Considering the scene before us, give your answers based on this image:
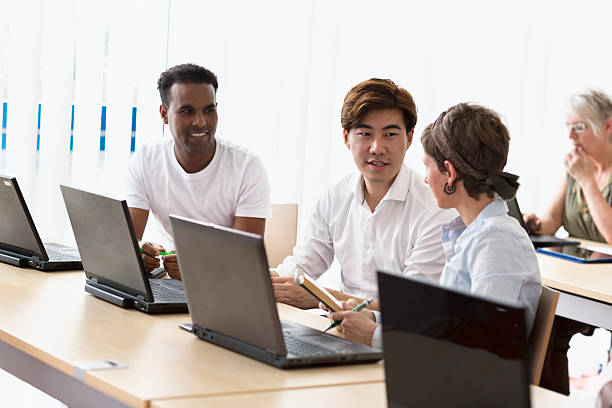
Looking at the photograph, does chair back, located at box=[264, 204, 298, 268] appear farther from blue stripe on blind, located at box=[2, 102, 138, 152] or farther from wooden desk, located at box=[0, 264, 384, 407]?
wooden desk, located at box=[0, 264, 384, 407]

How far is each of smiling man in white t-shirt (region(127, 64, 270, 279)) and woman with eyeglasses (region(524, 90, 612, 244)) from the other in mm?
1451

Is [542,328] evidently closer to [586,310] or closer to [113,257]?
[586,310]

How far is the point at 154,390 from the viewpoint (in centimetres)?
139

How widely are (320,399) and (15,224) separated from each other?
141cm

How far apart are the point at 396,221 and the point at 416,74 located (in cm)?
230

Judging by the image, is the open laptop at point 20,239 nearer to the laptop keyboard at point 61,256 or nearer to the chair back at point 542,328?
the laptop keyboard at point 61,256

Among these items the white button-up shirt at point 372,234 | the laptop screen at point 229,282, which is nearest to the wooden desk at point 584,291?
the white button-up shirt at point 372,234

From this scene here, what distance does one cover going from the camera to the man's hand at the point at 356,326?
69.6 inches

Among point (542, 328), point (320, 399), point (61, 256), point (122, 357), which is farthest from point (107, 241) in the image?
point (542, 328)

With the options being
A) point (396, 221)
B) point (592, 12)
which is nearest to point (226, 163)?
point (396, 221)

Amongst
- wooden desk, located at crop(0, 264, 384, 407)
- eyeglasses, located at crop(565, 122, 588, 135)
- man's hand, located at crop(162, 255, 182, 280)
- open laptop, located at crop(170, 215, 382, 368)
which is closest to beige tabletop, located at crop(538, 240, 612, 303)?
eyeglasses, located at crop(565, 122, 588, 135)

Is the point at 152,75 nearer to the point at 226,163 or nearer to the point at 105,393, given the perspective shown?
the point at 226,163

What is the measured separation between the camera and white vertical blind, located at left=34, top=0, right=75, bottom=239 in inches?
134

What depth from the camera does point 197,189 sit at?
297 cm
